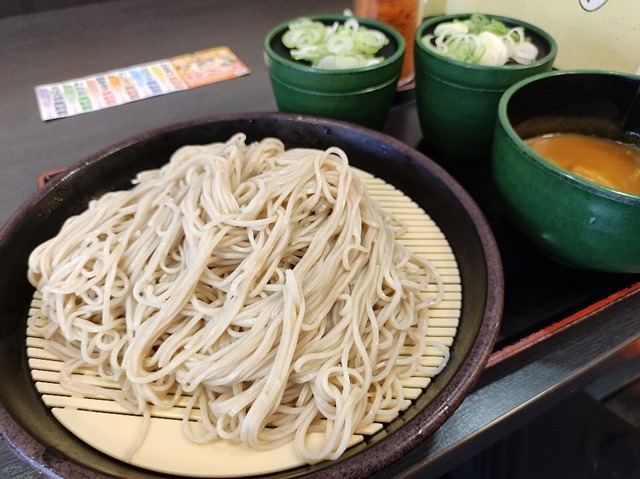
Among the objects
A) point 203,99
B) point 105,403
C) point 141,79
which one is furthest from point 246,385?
point 141,79

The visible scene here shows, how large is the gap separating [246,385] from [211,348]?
9 centimetres

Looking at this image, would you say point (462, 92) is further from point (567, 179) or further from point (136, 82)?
point (136, 82)

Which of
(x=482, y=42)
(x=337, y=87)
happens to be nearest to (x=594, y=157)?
(x=482, y=42)

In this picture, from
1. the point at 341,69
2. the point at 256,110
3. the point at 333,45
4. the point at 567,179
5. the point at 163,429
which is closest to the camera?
the point at 163,429

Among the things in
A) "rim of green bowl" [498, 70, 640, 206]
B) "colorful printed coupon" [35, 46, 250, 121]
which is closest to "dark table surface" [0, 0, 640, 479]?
"colorful printed coupon" [35, 46, 250, 121]

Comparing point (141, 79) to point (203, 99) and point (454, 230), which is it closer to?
point (203, 99)

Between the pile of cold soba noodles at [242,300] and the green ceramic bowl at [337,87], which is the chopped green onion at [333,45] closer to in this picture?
the green ceramic bowl at [337,87]

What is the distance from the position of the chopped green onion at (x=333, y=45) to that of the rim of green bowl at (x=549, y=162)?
41cm

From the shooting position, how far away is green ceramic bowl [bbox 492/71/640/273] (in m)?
0.94

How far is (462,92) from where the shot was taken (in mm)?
1303

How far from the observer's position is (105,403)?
851 millimetres

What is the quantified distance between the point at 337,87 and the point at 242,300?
0.68m

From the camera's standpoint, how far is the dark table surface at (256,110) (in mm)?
944

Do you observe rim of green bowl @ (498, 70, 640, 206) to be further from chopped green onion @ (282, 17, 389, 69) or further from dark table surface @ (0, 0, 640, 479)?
chopped green onion @ (282, 17, 389, 69)
